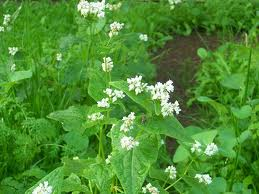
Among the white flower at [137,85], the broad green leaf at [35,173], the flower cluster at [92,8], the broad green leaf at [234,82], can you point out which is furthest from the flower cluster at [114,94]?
the broad green leaf at [234,82]

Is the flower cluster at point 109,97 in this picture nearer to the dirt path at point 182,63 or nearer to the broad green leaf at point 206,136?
the broad green leaf at point 206,136

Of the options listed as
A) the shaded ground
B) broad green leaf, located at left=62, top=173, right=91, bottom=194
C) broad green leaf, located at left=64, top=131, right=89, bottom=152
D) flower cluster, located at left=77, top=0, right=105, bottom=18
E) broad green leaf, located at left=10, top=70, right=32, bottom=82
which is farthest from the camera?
the shaded ground

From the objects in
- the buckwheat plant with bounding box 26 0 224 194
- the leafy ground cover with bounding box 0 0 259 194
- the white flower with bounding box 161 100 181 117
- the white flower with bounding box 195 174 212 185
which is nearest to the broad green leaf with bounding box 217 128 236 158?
the leafy ground cover with bounding box 0 0 259 194

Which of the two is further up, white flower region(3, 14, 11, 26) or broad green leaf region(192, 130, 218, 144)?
white flower region(3, 14, 11, 26)

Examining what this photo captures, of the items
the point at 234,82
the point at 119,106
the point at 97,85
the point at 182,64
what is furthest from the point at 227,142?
the point at 182,64

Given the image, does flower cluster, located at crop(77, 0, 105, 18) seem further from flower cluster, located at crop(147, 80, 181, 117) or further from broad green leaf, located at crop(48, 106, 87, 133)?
flower cluster, located at crop(147, 80, 181, 117)

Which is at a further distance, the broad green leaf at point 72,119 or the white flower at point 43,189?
the broad green leaf at point 72,119

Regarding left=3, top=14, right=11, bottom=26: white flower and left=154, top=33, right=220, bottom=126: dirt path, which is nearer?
left=3, top=14, right=11, bottom=26: white flower

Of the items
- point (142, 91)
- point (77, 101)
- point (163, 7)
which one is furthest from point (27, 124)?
point (163, 7)
